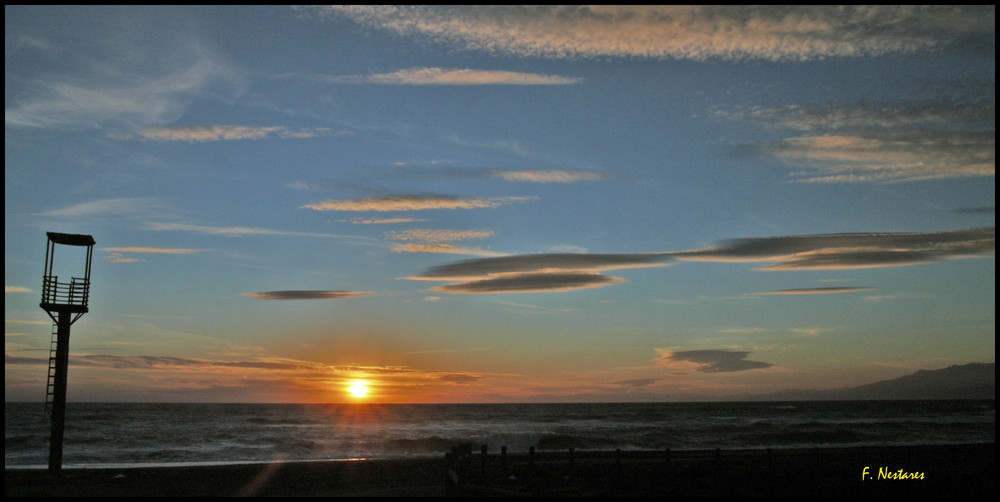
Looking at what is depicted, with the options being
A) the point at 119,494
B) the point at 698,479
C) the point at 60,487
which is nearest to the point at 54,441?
the point at 60,487

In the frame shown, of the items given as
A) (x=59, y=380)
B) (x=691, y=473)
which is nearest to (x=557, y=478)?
(x=691, y=473)

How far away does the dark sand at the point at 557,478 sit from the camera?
2019 centimetres

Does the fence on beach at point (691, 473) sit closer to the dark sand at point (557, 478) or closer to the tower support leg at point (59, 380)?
the dark sand at point (557, 478)

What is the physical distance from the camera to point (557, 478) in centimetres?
2188

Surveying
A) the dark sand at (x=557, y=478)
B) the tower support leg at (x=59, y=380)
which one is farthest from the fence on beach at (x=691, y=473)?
the tower support leg at (x=59, y=380)

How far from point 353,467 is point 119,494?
29.4 feet

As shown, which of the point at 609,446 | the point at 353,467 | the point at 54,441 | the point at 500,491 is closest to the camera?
the point at 500,491

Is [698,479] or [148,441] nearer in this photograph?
[698,479]

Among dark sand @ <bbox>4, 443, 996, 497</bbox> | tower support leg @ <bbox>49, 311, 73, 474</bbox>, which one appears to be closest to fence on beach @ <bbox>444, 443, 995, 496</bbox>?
dark sand @ <bbox>4, 443, 996, 497</bbox>

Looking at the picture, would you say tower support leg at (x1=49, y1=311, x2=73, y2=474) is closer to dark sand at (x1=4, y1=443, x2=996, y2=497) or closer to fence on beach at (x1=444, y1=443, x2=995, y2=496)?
dark sand at (x1=4, y1=443, x2=996, y2=497)

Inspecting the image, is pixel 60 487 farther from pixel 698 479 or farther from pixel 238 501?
pixel 698 479

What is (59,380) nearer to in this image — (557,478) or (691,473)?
(557,478)

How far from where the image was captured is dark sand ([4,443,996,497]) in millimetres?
20188

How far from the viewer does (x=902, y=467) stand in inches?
1030
